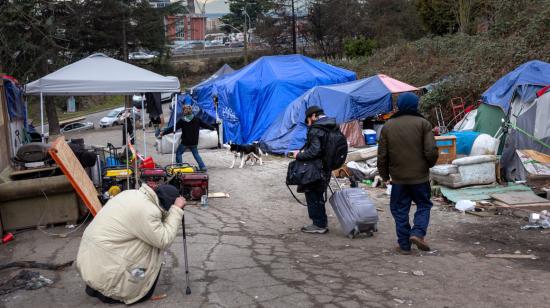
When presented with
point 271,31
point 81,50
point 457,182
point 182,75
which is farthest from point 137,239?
point 182,75

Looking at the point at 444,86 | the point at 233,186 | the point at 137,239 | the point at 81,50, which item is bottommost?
the point at 233,186

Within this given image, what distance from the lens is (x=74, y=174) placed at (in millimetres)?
7449

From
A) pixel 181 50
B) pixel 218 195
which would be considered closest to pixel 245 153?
pixel 218 195

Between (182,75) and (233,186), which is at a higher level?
(182,75)

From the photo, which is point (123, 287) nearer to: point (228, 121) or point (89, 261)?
point (89, 261)

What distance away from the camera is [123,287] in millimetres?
4746

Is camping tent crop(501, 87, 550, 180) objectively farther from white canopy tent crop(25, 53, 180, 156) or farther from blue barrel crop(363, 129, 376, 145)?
white canopy tent crop(25, 53, 180, 156)

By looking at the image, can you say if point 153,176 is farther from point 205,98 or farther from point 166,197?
point 205,98

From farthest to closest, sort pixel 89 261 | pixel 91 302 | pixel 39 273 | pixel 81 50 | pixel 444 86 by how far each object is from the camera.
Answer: pixel 81 50 < pixel 444 86 < pixel 39 273 < pixel 91 302 < pixel 89 261

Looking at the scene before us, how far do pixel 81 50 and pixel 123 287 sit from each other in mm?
30156

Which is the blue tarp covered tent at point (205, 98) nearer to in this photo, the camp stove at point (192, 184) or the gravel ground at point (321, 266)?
the camp stove at point (192, 184)

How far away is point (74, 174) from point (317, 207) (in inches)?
131

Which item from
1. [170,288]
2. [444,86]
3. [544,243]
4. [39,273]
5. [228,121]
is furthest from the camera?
[228,121]

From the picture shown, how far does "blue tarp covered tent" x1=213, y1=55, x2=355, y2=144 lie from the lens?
19.7m
